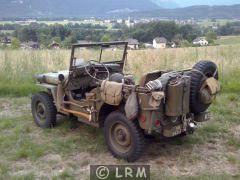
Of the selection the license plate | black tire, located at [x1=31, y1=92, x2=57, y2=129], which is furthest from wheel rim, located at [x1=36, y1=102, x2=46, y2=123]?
the license plate

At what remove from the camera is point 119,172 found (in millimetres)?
4777

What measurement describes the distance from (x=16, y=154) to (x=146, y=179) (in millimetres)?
1930

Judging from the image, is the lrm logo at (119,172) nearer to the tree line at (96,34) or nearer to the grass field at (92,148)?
the grass field at (92,148)

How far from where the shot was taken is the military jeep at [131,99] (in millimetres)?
4809

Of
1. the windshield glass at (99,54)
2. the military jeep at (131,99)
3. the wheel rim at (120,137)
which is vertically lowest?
the wheel rim at (120,137)

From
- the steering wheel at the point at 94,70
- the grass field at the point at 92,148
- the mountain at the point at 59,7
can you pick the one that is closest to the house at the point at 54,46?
the grass field at the point at 92,148

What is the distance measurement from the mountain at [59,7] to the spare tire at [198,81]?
63.6 m

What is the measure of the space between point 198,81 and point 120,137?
50.0 inches

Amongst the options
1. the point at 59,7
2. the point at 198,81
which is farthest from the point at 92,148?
the point at 59,7

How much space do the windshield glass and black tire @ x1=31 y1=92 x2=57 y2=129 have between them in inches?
36.2

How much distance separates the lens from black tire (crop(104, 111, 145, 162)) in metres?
4.92

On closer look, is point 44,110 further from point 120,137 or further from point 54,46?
point 54,46

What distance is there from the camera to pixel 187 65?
10.3 meters

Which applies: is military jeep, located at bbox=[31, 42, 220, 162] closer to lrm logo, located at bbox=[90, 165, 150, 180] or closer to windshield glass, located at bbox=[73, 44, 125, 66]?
windshield glass, located at bbox=[73, 44, 125, 66]
